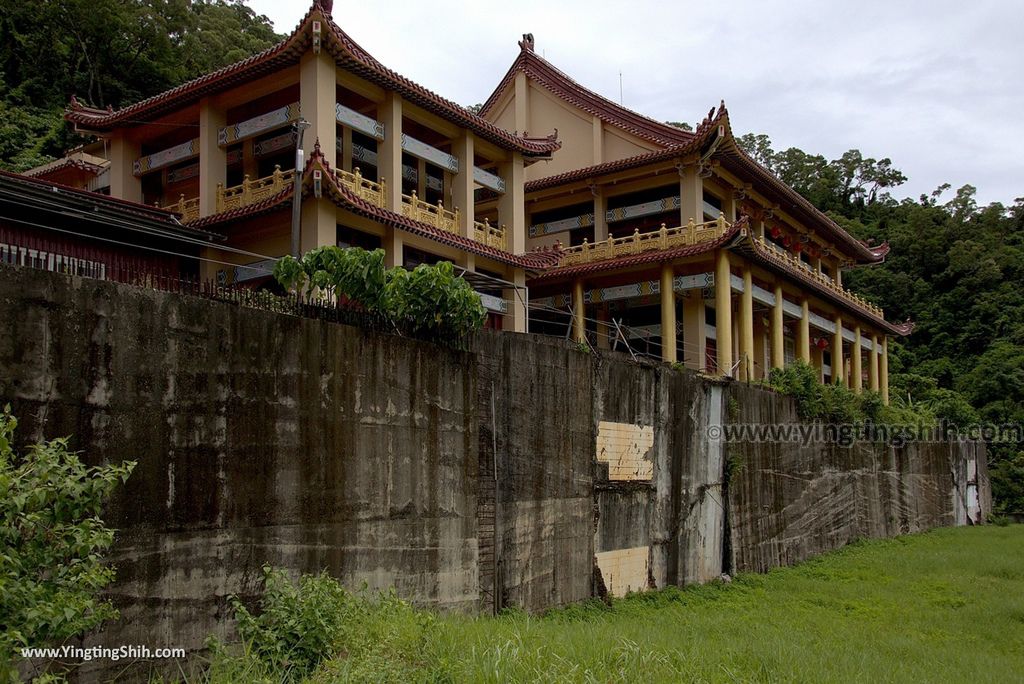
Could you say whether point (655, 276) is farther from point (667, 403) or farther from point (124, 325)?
point (124, 325)

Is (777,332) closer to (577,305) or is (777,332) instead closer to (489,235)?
(577,305)

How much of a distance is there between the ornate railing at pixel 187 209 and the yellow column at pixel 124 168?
220 centimetres

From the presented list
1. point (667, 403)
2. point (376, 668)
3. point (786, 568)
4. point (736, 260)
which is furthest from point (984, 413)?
point (376, 668)

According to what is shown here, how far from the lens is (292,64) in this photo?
17484 mm

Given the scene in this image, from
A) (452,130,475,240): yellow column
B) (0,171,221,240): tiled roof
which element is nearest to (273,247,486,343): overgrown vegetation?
(0,171,221,240): tiled roof

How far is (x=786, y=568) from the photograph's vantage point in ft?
67.2

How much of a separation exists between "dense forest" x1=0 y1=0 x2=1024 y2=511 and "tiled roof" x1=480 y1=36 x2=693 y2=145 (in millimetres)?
15828

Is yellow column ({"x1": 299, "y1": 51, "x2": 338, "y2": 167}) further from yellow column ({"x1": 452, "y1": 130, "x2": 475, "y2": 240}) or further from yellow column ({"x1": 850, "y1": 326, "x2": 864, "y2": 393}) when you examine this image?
yellow column ({"x1": 850, "y1": 326, "x2": 864, "y2": 393})

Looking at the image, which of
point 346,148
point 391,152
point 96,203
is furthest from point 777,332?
point 96,203

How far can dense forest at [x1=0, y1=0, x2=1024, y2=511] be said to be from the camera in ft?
113

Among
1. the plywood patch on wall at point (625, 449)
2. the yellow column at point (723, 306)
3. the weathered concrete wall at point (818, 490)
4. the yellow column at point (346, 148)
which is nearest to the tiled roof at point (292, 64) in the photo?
the yellow column at point (346, 148)

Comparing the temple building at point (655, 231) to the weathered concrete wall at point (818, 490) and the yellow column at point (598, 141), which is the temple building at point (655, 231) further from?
the weathered concrete wall at point (818, 490)

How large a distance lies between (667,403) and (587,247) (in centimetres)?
927

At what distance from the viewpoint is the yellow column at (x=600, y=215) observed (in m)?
27.1
